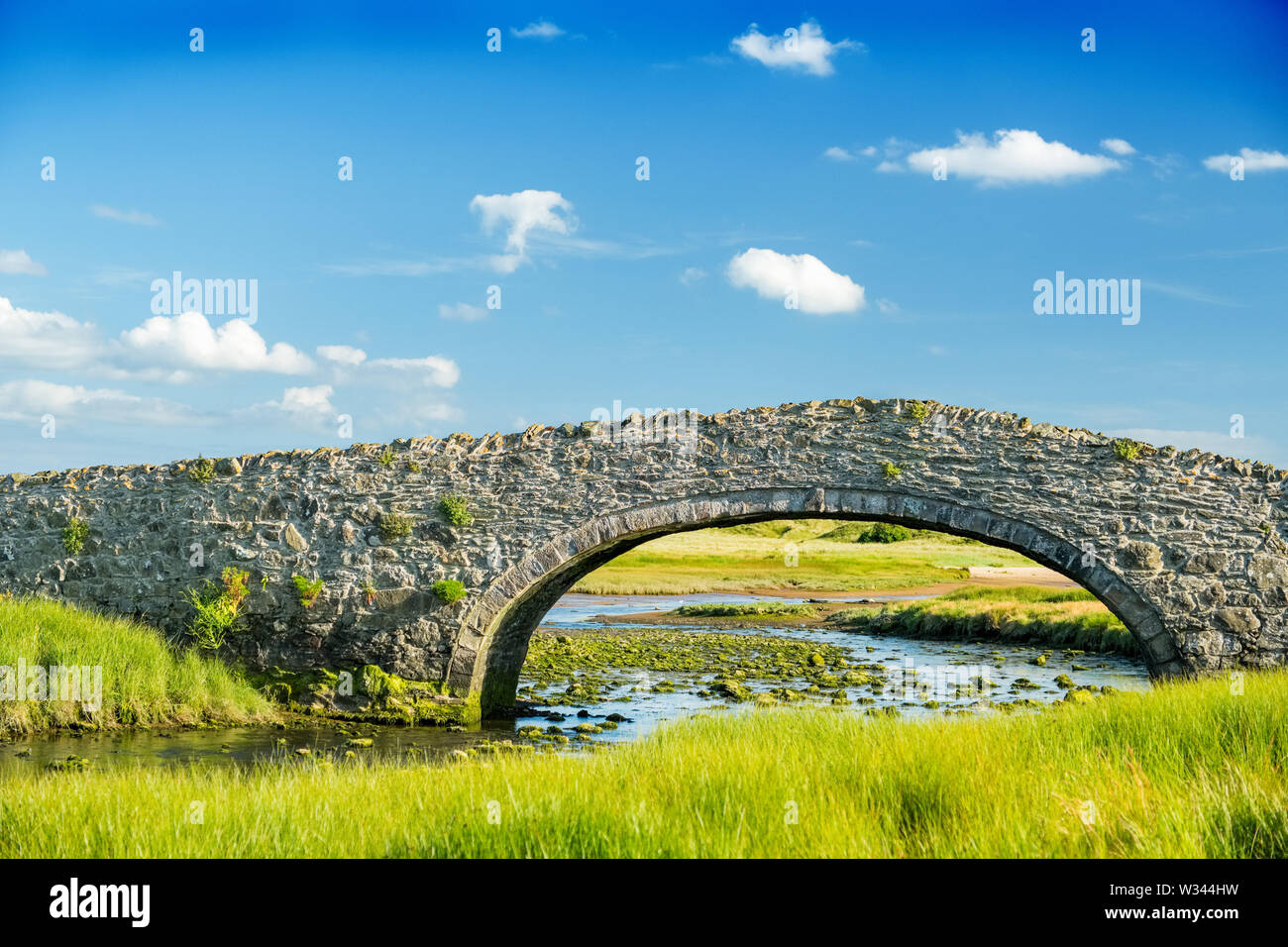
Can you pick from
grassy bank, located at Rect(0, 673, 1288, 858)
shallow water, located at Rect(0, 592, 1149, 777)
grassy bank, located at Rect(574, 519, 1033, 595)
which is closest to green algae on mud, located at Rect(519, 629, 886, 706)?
shallow water, located at Rect(0, 592, 1149, 777)

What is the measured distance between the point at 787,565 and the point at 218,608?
146 ft

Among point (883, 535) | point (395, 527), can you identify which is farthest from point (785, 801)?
Answer: point (883, 535)

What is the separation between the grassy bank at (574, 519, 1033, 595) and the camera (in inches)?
1973

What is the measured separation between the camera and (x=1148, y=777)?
650 cm

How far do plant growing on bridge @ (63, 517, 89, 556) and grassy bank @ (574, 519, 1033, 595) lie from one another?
27.9 meters

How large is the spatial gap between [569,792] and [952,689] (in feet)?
40.6

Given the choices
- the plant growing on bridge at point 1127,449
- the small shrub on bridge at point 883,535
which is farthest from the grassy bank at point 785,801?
the small shrub on bridge at point 883,535

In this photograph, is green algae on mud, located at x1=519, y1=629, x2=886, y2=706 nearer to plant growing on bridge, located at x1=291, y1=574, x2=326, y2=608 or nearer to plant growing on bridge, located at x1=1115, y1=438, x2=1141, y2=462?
plant growing on bridge, located at x1=291, y1=574, x2=326, y2=608

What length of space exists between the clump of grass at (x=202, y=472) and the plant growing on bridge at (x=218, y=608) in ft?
4.95

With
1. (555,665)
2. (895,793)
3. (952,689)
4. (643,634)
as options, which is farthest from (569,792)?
(643,634)

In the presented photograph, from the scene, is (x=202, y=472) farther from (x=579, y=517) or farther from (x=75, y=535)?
(x=579, y=517)

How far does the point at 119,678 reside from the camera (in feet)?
44.3
